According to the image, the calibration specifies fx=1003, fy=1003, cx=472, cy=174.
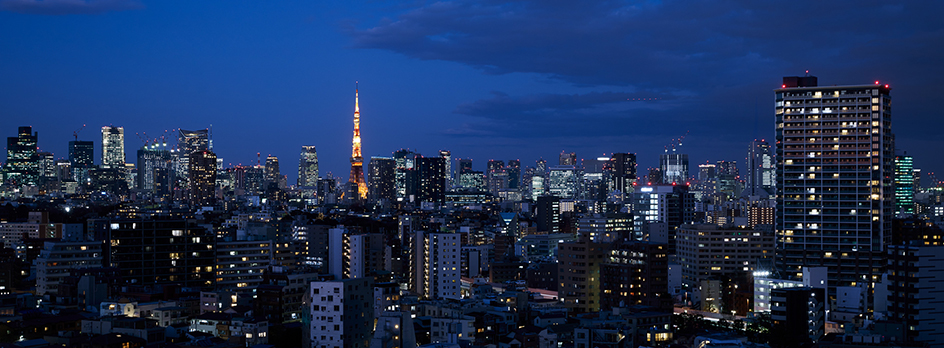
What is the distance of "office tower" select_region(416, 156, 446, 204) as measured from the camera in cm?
17800

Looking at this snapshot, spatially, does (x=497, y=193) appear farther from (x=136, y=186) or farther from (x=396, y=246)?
(x=396, y=246)

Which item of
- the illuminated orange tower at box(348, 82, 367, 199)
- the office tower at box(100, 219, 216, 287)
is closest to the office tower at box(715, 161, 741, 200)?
the illuminated orange tower at box(348, 82, 367, 199)

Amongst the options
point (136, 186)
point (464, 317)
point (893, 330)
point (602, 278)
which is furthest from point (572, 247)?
point (136, 186)

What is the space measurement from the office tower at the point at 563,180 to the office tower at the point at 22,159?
87.5 m

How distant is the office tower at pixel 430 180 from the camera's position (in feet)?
584

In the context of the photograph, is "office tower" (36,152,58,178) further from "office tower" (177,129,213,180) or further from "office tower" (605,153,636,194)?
"office tower" (605,153,636,194)

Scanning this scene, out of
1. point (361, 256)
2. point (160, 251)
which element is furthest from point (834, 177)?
point (160, 251)

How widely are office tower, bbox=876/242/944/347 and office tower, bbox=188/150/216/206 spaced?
129 m

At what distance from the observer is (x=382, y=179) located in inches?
7392

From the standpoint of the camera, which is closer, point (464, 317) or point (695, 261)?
point (464, 317)

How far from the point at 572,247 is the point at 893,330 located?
17.9 metres

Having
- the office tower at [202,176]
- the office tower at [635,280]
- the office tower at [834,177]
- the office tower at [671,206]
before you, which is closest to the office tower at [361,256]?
the office tower at [635,280]

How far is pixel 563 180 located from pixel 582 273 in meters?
143

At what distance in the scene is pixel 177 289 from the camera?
43750 millimetres
